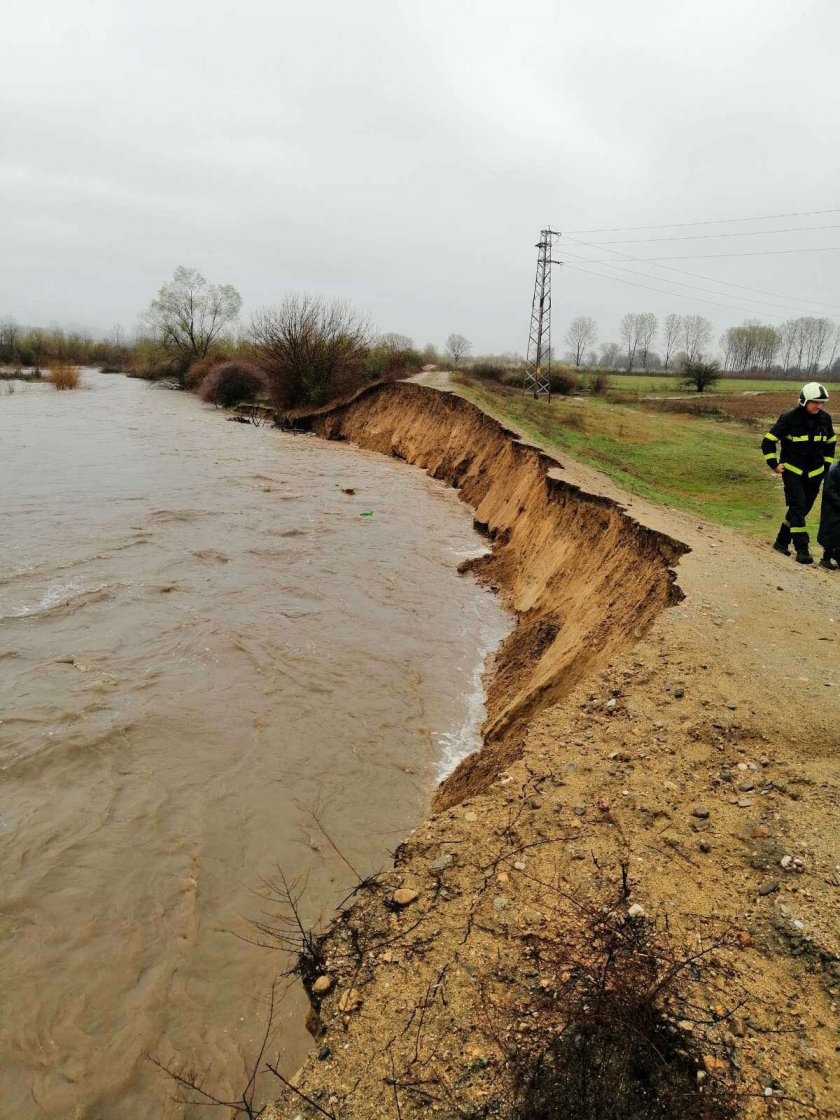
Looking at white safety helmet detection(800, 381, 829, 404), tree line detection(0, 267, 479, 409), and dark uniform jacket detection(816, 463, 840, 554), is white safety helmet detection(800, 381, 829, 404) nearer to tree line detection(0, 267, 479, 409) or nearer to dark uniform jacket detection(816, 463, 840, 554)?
dark uniform jacket detection(816, 463, 840, 554)

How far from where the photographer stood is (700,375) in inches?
1758

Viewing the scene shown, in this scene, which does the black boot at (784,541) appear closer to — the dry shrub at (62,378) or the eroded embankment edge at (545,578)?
the eroded embankment edge at (545,578)

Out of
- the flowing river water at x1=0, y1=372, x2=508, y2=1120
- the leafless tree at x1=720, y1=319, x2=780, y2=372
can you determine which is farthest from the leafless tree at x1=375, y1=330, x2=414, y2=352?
the leafless tree at x1=720, y1=319, x2=780, y2=372

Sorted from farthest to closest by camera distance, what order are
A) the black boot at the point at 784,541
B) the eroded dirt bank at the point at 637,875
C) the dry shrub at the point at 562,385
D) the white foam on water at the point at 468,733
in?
the dry shrub at the point at 562,385, the black boot at the point at 784,541, the white foam on water at the point at 468,733, the eroded dirt bank at the point at 637,875

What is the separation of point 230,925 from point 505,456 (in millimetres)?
14828

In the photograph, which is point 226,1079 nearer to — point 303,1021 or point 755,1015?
point 303,1021

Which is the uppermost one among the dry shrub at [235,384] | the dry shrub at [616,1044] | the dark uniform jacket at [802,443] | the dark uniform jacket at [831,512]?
the dry shrub at [235,384]

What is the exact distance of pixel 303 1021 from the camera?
324cm

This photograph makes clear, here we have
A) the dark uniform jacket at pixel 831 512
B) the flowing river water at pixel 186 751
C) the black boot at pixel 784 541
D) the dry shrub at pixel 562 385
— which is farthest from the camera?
the dry shrub at pixel 562 385

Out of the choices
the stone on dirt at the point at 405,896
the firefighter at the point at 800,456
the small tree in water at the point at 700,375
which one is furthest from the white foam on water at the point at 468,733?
the small tree in water at the point at 700,375

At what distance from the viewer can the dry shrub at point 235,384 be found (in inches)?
1455

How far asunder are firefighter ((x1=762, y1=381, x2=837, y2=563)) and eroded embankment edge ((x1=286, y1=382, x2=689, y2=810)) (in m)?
1.86

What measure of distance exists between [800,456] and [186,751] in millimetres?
8656

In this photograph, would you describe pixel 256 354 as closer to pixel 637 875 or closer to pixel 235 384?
pixel 235 384
